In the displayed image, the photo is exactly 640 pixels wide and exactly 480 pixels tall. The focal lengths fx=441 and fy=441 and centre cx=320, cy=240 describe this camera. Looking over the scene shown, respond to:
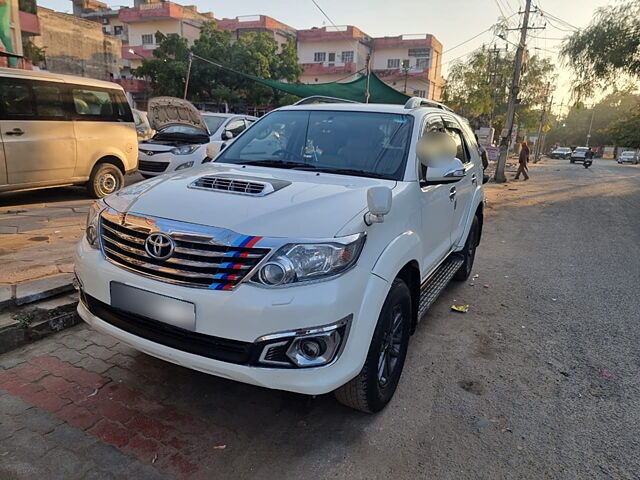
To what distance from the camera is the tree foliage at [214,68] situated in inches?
978

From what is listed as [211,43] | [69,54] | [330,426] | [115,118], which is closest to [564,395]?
[330,426]

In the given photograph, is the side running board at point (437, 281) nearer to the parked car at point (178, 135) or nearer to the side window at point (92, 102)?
the parked car at point (178, 135)

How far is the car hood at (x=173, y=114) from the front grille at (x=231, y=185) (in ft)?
24.2

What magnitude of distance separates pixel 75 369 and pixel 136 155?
6.32 m

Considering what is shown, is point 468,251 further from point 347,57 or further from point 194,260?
point 347,57

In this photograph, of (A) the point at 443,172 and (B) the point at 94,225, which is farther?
(A) the point at 443,172

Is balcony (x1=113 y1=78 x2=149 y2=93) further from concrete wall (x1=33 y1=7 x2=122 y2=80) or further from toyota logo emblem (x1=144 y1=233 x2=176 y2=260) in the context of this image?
toyota logo emblem (x1=144 y1=233 x2=176 y2=260)

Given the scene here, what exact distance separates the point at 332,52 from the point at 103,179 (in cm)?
3969

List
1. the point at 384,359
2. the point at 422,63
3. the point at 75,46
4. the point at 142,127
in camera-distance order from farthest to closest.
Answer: the point at 422,63 < the point at 75,46 < the point at 142,127 < the point at 384,359

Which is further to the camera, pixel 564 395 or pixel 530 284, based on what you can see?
pixel 530 284

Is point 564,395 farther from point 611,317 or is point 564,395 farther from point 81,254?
point 81,254

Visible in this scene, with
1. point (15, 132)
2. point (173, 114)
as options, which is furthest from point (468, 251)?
point (173, 114)

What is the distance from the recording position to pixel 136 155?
8.49m

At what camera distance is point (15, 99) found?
642 centimetres
